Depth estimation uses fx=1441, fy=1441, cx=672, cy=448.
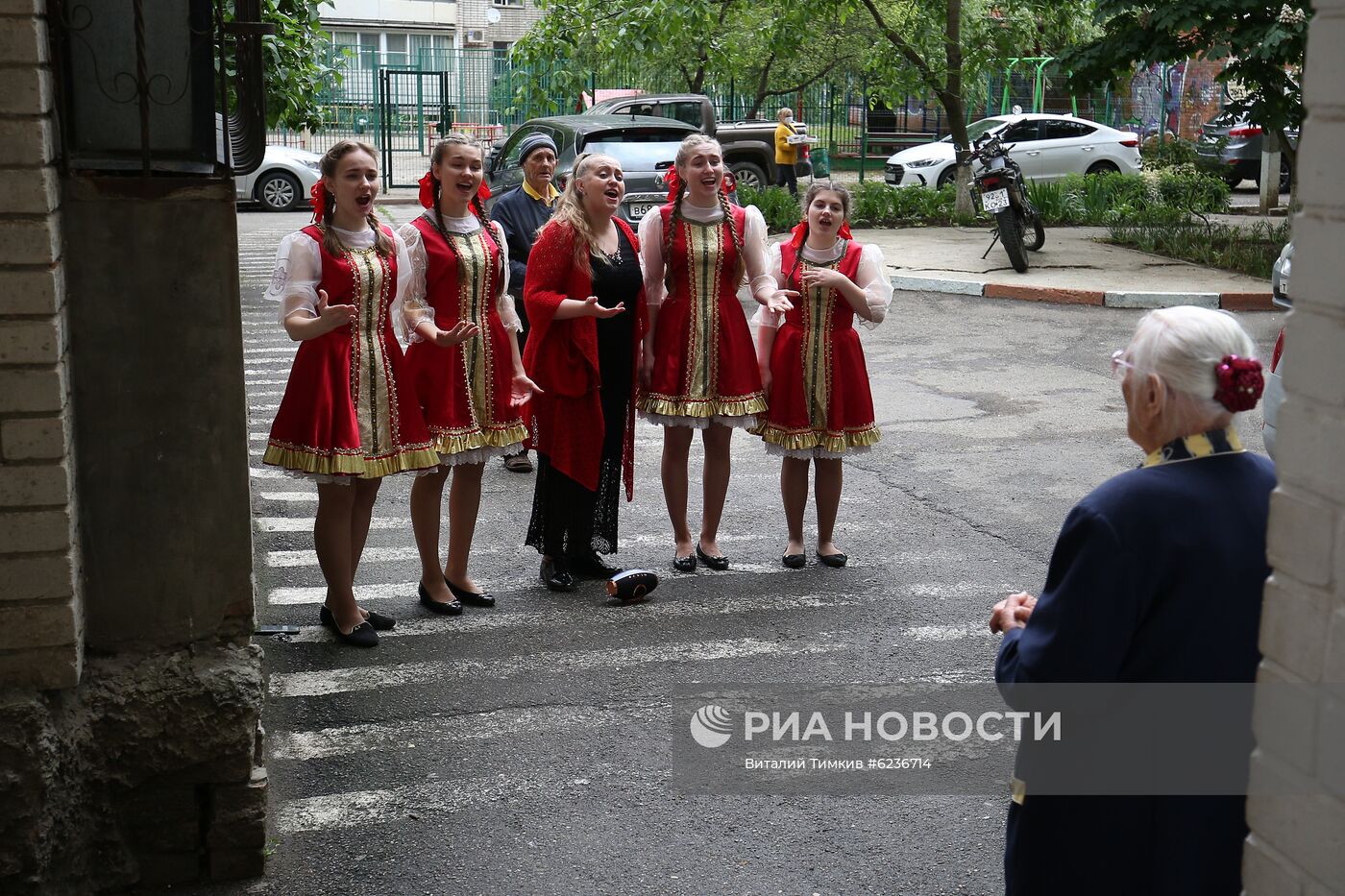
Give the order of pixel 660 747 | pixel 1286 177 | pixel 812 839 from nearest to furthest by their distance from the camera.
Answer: pixel 812 839
pixel 660 747
pixel 1286 177

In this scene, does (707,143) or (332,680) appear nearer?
(332,680)

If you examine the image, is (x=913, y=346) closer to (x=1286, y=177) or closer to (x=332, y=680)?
(x=332, y=680)

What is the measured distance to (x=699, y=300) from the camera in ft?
21.4

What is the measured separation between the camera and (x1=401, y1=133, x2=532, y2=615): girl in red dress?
5.94 m

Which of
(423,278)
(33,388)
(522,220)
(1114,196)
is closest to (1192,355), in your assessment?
(33,388)

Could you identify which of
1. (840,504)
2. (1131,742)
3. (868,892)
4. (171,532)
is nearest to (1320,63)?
(1131,742)

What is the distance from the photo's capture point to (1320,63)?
2061mm

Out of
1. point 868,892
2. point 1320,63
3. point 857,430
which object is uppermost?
point 1320,63

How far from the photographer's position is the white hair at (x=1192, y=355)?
2559mm

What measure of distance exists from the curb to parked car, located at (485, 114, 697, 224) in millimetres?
3675

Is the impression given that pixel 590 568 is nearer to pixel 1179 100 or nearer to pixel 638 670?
pixel 638 670

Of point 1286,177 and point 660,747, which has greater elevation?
point 1286,177

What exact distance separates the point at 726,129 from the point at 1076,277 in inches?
494

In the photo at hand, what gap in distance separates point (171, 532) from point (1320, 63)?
3014 mm
